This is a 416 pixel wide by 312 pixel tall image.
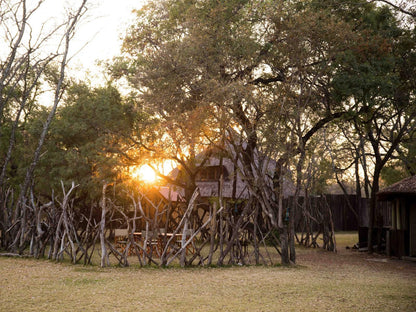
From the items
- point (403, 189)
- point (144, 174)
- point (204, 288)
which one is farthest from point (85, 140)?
point (204, 288)

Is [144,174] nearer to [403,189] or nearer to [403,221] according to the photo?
[403,221]

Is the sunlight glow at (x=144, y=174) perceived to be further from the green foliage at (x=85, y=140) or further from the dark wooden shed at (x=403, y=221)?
the dark wooden shed at (x=403, y=221)

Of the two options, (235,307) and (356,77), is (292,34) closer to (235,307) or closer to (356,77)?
(356,77)

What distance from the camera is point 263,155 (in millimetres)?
12727

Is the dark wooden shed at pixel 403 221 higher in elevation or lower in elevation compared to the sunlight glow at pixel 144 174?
lower

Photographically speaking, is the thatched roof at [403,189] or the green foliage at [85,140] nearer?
the thatched roof at [403,189]

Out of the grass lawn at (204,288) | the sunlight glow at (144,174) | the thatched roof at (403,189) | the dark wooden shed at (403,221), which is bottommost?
the grass lawn at (204,288)

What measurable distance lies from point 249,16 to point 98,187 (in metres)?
8.79

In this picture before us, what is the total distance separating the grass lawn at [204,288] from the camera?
6871 millimetres

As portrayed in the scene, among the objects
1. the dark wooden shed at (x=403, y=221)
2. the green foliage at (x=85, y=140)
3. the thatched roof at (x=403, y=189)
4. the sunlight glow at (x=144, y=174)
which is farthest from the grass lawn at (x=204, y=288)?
the sunlight glow at (x=144, y=174)

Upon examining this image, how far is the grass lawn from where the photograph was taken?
22.5ft

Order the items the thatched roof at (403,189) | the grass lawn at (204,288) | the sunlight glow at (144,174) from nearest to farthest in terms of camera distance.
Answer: the grass lawn at (204,288) → the thatched roof at (403,189) → the sunlight glow at (144,174)

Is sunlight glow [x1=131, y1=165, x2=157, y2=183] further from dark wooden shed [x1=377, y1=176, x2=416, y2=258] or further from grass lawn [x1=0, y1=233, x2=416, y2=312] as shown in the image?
dark wooden shed [x1=377, y1=176, x2=416, y2=258]

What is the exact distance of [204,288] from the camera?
27.4 feet
